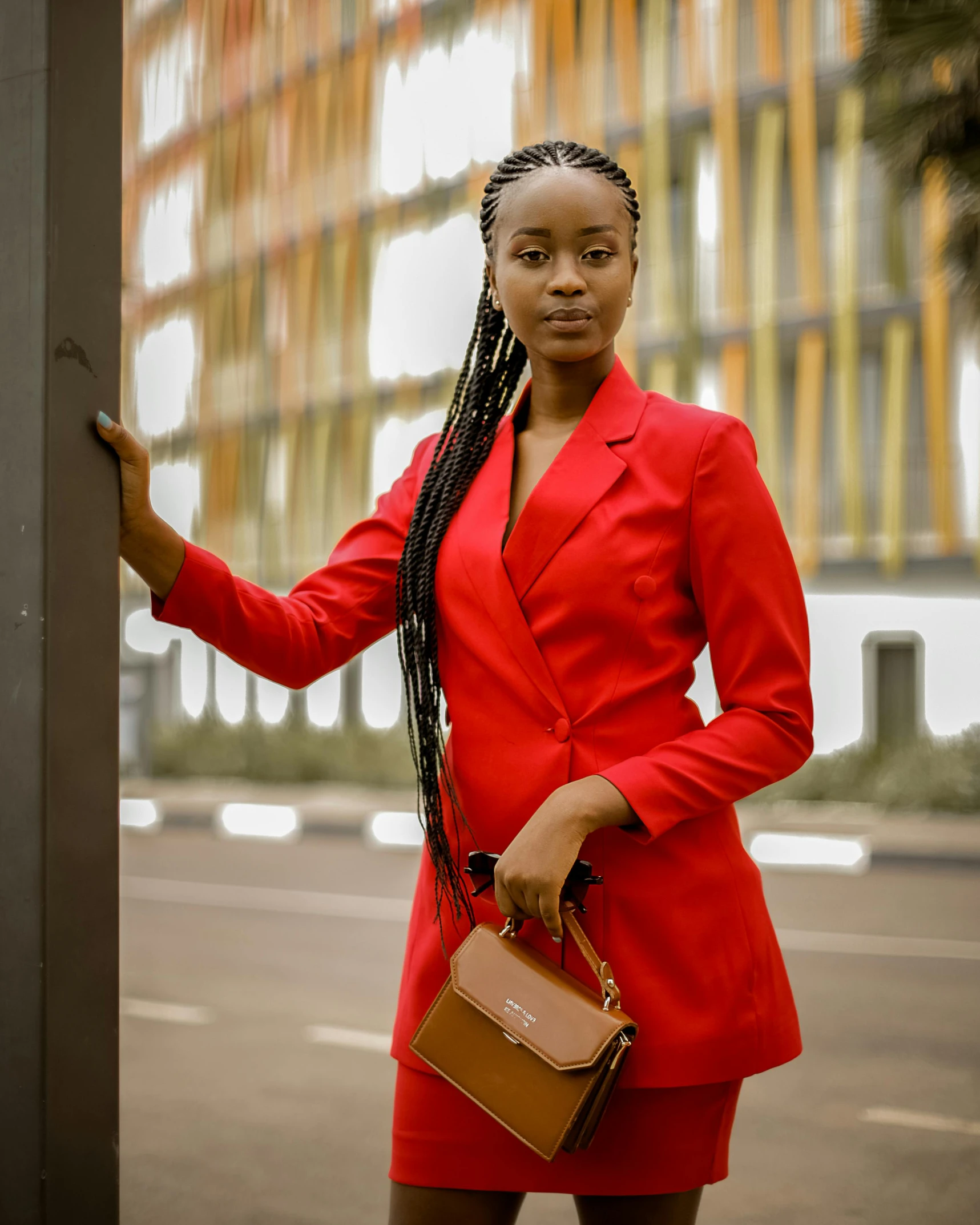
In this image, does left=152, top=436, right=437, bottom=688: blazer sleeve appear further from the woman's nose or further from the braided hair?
the woman's nose

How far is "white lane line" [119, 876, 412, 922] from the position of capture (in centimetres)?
989

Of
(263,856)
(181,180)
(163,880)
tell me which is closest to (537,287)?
(163,880)

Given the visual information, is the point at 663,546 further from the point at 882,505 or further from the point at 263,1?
the point at 263,1

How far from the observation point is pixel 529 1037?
5.25 ft

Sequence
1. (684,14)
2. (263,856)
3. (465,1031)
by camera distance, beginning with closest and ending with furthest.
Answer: (465,1031) < (263,856) < (684,14)

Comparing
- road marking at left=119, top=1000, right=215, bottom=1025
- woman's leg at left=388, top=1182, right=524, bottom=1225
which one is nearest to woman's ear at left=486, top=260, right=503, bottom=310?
woman's leg at left=388, top=1182, right=524, bottom=1225

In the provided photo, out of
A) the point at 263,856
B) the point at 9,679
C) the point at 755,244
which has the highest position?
the point at 755,244

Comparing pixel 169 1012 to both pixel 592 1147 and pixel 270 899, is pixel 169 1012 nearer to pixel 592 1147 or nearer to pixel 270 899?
pixel 270 899

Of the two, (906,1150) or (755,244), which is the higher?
(755,244)

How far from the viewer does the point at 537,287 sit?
1.76 meters

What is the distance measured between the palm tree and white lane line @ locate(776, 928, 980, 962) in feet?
14.7

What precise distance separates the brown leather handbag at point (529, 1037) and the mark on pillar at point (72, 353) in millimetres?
764

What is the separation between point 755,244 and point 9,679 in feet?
66.7

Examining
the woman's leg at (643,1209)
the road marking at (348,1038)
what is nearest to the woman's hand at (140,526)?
the woman's leg at (643,1209)
